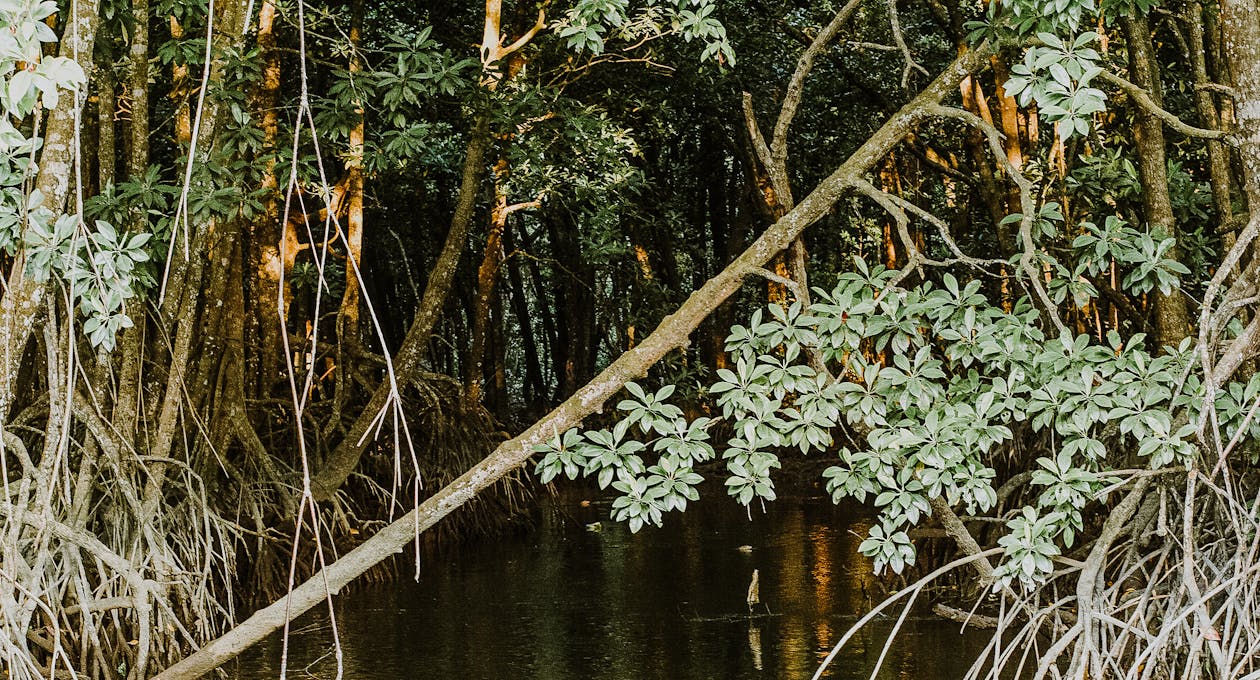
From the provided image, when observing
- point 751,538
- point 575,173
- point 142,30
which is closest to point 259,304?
point 575,173

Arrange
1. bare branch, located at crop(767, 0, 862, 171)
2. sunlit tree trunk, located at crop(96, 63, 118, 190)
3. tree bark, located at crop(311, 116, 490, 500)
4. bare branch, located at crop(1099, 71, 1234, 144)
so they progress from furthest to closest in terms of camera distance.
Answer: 1. tree bark, located at crop(311, 116, 490, 500)
2. sunlit tree trunk, located at crop(96, 63, 118, 190)
3. bare branch, located at crop(767, 0, 862, 171)
4. bare branch, located at crop(1099, 71, 1234, 144)

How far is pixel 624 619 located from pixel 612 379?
12.7ft

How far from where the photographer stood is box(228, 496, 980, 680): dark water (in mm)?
6312

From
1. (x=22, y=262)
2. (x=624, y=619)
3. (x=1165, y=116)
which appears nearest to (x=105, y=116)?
(x=22, y=262)

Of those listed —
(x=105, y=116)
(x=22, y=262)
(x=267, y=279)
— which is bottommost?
(x=22, y=262)

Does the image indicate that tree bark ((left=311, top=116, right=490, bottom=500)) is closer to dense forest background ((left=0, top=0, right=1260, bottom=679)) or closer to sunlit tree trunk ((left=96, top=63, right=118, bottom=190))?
dense forest background ((left=0, top=0, right=1260, bottom=679))

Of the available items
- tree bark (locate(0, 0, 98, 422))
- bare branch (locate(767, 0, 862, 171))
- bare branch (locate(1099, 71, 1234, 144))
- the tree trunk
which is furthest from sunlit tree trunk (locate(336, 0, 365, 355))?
bare branch (locate(1099, 71, 1234, 144))

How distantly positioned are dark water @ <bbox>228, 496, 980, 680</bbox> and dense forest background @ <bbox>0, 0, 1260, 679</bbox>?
0.53 m

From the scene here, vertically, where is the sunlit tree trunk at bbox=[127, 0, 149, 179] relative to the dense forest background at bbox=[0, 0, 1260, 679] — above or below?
above

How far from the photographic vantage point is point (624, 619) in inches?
297

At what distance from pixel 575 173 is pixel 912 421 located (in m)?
5.21

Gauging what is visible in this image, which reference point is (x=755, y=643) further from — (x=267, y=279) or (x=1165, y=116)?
(x=267, y=279)

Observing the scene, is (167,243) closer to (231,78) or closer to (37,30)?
(231,78)

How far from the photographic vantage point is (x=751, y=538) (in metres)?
10.7
